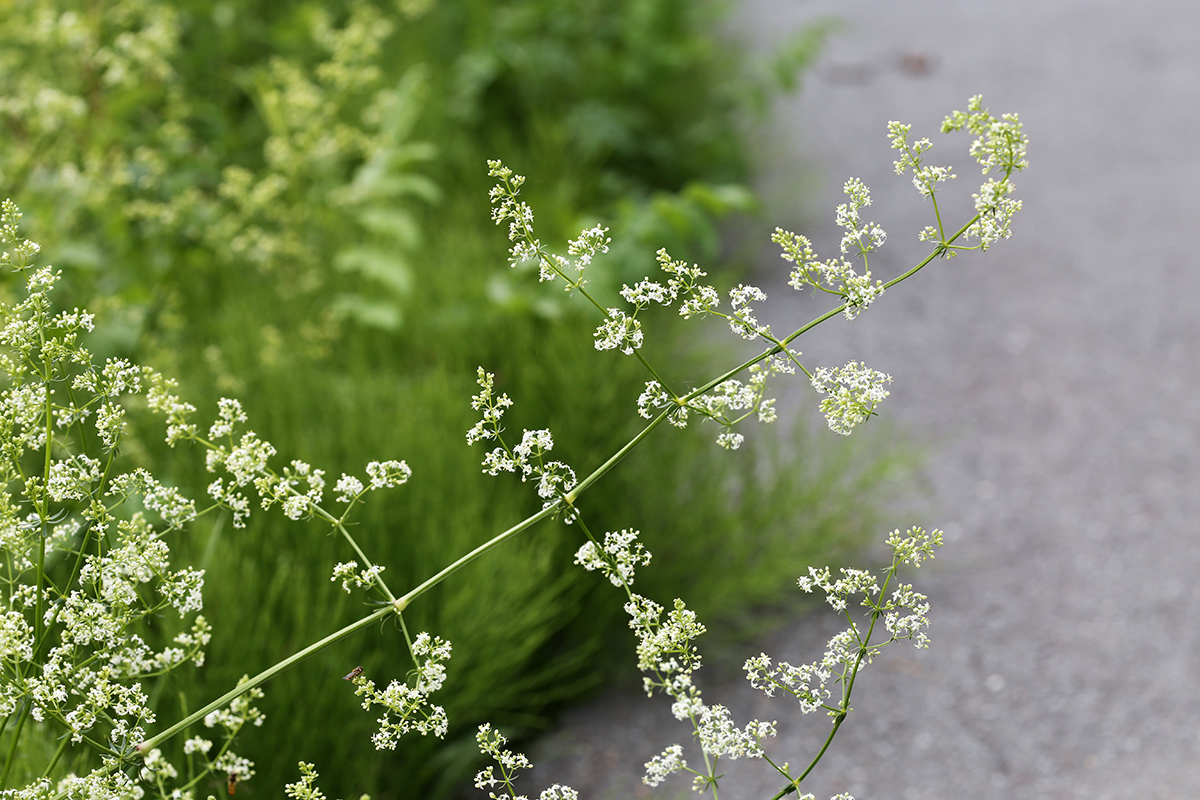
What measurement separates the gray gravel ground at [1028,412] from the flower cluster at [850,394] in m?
1.14

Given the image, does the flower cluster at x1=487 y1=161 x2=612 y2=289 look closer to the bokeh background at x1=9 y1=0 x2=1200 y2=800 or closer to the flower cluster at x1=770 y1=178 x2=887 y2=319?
the flower cluster at x1=770 y1=178 x2=887 y2=319

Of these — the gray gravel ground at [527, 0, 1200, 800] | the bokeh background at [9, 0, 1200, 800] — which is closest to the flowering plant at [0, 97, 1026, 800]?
the bokeh background at [9, 0, 1200, 800]

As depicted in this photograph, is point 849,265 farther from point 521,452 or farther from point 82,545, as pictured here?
point 82,545

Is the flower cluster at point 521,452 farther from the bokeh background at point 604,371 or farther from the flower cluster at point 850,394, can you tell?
the bokeh background at point 604,371

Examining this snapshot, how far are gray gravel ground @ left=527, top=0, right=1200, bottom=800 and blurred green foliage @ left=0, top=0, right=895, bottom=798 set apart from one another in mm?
299

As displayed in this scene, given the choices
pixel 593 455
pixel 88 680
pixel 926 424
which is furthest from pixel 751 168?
pixel 88 680

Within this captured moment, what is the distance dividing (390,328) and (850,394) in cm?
180

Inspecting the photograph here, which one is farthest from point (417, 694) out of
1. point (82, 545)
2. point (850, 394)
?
point (850, 394)

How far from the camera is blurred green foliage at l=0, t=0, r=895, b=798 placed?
161 cm

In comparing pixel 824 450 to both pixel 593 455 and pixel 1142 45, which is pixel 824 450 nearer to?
pixel 593 455

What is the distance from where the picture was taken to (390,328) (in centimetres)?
240

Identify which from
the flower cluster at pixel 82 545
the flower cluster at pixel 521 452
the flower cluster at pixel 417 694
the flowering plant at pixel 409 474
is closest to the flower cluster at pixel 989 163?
the flowering plant at pixel 409 474

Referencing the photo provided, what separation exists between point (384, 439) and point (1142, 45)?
499 cm

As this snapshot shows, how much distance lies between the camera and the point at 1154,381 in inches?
118
